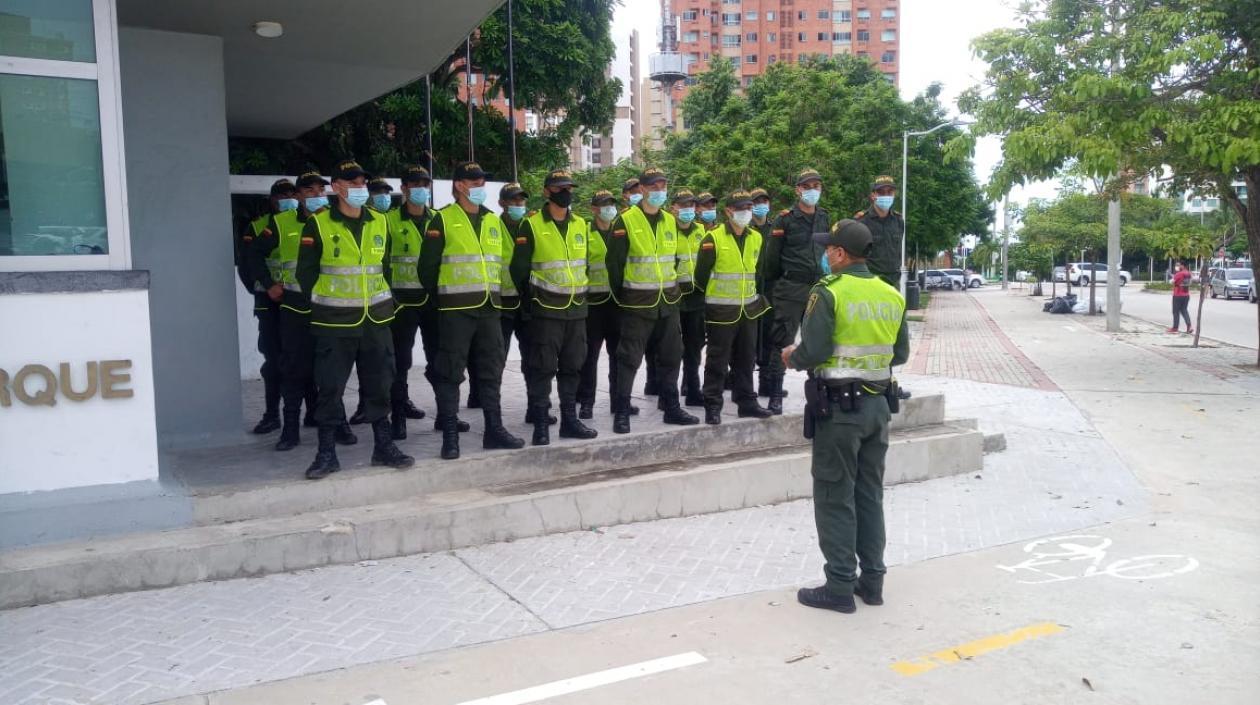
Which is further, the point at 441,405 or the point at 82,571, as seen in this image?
the point at 441,405

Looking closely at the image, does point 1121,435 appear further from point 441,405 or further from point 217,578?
point 217,578

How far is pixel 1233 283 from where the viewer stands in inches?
1724

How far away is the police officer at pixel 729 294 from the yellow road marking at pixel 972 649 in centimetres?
349

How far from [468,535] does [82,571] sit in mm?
2188

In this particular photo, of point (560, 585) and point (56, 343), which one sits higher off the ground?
point (56, 343)

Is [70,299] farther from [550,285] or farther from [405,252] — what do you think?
[550,285]

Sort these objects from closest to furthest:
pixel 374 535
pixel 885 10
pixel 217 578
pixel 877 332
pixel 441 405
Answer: pixel 877 332, pixel 217 578, pixel 374 535, pixel 441 405, pixel 885 10

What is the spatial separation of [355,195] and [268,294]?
1753 millimetres

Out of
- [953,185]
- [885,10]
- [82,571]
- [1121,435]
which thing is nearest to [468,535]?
[82,571]

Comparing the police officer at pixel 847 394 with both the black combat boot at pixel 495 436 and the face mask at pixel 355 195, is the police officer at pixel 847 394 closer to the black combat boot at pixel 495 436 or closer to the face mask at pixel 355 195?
the black combat boot at pixel 495 436

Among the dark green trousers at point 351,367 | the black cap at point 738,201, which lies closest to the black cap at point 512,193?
the black cap at point 738,201

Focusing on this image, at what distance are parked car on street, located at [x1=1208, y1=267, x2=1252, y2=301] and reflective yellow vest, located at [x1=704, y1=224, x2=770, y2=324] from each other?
4339 centimetres

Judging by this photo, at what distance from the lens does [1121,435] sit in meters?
10.9

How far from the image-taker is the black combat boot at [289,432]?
24.3ft
